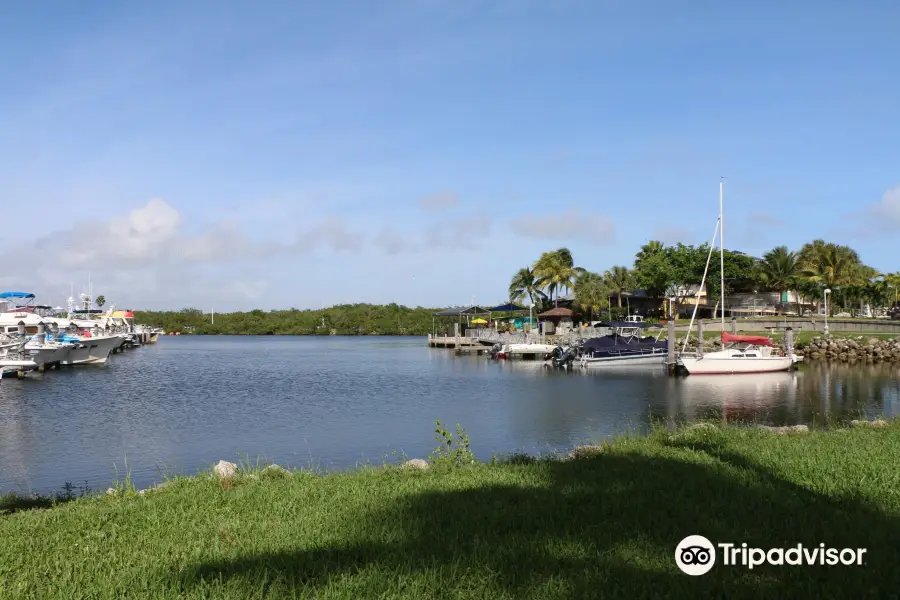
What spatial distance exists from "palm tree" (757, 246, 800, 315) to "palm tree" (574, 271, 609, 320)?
21841mm

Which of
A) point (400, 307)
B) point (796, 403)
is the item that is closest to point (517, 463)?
point (796, 403)

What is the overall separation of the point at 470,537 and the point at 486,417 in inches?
782

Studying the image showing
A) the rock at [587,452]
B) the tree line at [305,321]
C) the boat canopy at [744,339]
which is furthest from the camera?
the tree line at [305,321]

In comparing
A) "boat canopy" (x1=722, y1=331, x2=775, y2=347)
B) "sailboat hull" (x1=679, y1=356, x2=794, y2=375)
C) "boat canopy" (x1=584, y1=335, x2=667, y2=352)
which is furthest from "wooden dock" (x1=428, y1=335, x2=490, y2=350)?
"sailboat hull" (x1=679, y1=356, x2=794, y2=375)

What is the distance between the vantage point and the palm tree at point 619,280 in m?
84.5

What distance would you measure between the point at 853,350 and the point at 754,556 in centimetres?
5280

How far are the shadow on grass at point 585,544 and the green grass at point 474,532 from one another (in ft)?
0.06

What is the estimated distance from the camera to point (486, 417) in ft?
85.7

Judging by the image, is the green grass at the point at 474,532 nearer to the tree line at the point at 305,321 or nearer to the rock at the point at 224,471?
the rock at the point at 224,471

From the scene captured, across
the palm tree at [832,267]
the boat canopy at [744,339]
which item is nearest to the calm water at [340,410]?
the boat canopy at [744,339]

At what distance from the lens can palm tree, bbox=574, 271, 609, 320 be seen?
3078 inches

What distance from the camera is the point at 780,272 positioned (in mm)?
86500

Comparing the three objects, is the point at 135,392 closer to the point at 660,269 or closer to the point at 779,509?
the point at 779,509

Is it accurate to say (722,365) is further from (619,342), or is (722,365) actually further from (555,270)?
(555,270)
